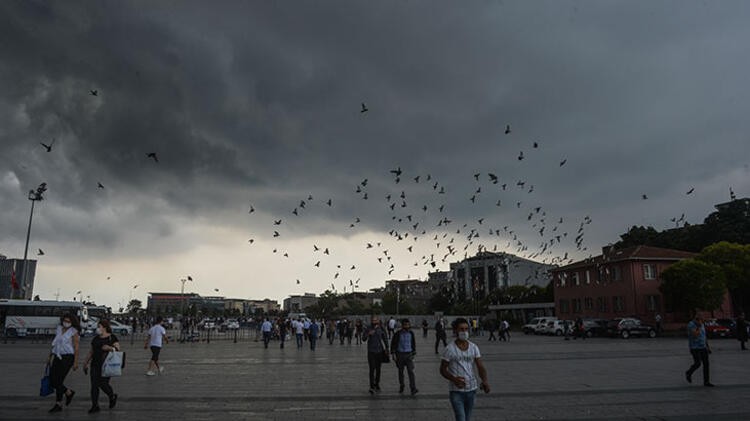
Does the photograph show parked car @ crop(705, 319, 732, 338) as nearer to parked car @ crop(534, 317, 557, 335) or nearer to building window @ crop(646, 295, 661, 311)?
building window @ crop(646, 295, 661, 311)

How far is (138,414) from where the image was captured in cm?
949

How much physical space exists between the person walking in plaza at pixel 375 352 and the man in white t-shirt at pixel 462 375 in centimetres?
623

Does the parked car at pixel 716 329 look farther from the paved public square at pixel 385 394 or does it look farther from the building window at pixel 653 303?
the paved public square at pixel 385 394

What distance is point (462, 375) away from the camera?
6.20 metres

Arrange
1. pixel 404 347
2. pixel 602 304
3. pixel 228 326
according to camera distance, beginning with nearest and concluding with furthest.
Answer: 1. pixel 404 347
2. pixel 602 304
3. pixel 228 326

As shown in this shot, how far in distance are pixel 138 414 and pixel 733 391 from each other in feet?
42.5

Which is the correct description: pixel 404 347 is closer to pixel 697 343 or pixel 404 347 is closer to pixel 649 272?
pixel 697 343

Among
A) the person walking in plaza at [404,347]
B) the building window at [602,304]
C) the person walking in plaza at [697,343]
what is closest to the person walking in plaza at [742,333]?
the person walking in plaza at [697,343]

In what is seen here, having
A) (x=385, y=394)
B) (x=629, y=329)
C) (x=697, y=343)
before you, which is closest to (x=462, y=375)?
(x=385, y=394)

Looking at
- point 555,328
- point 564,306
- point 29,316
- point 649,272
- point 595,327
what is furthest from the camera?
point 564,306

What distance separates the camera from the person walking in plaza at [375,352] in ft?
40.5

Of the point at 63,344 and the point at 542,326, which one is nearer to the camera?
the point at 63,344

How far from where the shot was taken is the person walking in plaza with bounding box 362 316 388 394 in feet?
40.5

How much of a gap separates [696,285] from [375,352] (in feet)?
140
